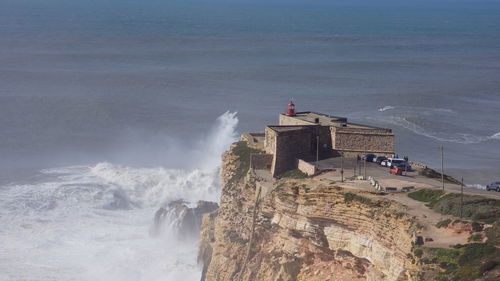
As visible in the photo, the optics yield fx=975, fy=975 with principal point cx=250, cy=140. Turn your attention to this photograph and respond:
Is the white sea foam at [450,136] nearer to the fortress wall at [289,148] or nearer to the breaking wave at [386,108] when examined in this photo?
the breaking wave at [386,108]

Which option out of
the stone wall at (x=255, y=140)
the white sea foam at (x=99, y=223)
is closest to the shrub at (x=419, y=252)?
the stone wall at (x=255, y=140)

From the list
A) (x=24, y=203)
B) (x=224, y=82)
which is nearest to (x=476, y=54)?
(x=224, y=82)

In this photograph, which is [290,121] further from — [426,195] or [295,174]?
[426,195]

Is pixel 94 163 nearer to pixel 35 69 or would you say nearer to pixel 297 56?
pixel 35 69

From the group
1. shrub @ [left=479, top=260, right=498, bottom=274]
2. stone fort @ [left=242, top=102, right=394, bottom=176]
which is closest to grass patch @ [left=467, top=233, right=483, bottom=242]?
shrub @ [left=479, top=260, right=498, bottom=274]

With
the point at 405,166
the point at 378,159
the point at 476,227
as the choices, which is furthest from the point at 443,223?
the point at 378,159

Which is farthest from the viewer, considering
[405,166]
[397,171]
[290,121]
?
[290,121]
